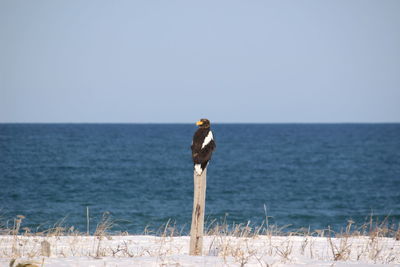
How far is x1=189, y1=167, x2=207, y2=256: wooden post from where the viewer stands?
22.2 feet

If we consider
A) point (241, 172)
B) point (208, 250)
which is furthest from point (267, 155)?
point (208, 250)

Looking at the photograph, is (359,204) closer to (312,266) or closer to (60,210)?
(60,210)

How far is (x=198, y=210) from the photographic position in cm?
687

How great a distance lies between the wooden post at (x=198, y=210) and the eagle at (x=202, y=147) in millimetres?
129

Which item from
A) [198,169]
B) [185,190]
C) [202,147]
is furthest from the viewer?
[185,190]

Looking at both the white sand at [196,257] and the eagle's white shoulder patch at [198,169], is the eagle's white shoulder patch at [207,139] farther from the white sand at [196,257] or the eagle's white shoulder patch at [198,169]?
the white sand at [196,257]

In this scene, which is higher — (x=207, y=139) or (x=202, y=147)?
(x=207, y=139)

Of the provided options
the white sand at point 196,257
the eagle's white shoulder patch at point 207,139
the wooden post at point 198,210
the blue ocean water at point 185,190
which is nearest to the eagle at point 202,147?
the eagle's white shoulder patch at point 207,139

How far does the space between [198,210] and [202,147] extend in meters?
0.91

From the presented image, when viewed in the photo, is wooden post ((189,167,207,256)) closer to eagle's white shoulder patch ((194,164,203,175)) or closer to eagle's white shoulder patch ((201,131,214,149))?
eagle's white shoulder patch ((194,164,203,175))

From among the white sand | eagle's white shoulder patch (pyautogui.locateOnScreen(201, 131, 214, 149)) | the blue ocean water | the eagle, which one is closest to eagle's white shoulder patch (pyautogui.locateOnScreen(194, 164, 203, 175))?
the eagle

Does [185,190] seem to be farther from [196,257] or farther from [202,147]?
[202,147]

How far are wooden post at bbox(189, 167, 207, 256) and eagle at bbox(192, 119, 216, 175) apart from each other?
0.42ft

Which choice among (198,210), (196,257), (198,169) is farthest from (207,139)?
(196,257)
